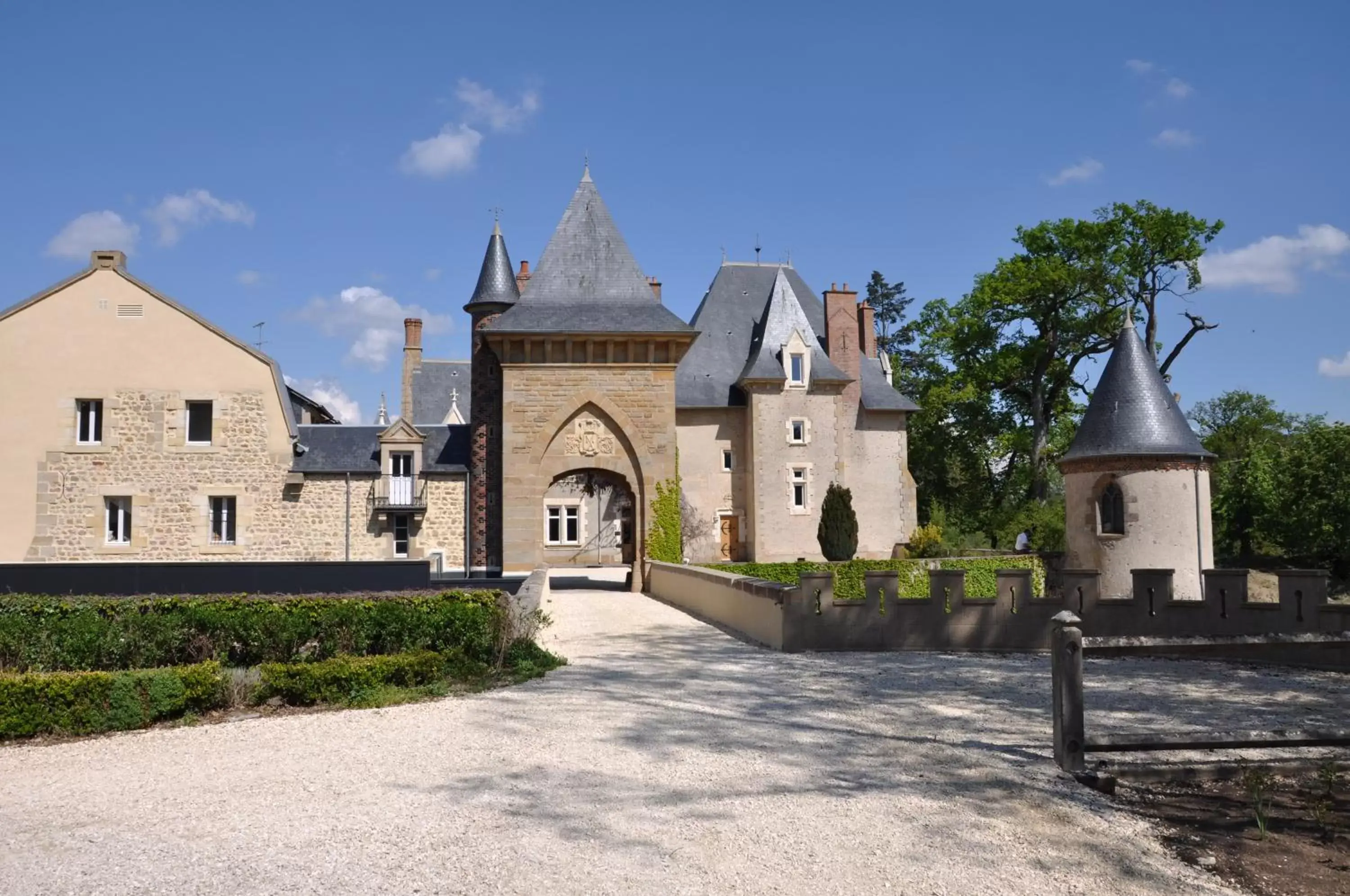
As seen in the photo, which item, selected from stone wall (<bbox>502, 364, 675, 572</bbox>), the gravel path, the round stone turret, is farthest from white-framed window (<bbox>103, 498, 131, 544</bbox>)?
the round stone turret

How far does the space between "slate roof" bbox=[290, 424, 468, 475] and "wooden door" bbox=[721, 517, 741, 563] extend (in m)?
10.6

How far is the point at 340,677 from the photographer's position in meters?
9.05

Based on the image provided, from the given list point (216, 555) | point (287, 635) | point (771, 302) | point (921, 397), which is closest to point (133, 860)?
point (287, 635)

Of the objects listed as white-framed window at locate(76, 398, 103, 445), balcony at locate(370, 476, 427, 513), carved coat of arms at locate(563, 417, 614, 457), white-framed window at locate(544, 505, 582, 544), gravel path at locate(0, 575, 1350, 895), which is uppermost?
white-framed window at locate(76, 398, 103, 445)

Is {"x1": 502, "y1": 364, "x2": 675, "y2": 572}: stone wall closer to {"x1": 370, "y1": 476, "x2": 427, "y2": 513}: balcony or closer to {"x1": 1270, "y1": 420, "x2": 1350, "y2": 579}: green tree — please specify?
{"x1": 370, "y1": 476, "x2": 427, "y2": 513}: balcony

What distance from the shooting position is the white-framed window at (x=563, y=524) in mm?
41438

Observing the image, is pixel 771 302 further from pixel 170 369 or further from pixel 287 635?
pixel 287 635

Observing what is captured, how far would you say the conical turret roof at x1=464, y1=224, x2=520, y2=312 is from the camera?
27.1 metres

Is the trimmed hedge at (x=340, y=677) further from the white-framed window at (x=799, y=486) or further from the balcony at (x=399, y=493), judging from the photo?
the white-framed window at (x=799, y=486)

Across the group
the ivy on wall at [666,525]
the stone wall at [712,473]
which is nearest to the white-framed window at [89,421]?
the ivy on wall at [666,525]

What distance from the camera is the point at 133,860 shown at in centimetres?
502

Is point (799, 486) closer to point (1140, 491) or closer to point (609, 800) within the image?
point (1140, 491)

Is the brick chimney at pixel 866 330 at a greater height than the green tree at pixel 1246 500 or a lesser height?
greater

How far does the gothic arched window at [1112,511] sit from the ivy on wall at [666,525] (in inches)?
371
